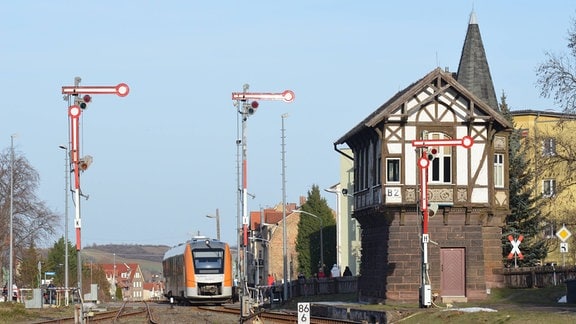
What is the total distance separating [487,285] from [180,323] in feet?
55.8

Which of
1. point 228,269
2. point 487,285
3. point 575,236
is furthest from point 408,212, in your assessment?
point 575,236

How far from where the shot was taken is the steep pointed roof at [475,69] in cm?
5703

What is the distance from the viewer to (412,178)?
47.2 metres

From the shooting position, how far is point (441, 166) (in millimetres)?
47500

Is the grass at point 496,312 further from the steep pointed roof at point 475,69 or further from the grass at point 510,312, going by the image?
the steep pointed roof at point 475,69

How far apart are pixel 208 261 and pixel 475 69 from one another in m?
16.7

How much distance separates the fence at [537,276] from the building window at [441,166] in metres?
4.87

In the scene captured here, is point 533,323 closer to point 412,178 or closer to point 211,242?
point 412,178

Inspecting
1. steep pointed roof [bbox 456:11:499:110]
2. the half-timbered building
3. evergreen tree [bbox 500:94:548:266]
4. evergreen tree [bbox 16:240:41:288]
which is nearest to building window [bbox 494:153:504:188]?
the half-timbered building

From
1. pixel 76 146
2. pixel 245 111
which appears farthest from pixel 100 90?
pixel 245 111

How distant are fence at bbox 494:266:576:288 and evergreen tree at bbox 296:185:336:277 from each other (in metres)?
57.7

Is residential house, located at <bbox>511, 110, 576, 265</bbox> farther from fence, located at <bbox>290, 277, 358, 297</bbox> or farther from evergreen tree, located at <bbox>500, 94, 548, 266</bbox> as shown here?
fence, located at <bbox>290, 277, 358, 297</bbox>

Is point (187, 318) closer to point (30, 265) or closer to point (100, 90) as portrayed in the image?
point (100, 90)

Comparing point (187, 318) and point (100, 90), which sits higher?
point (100, 90)
